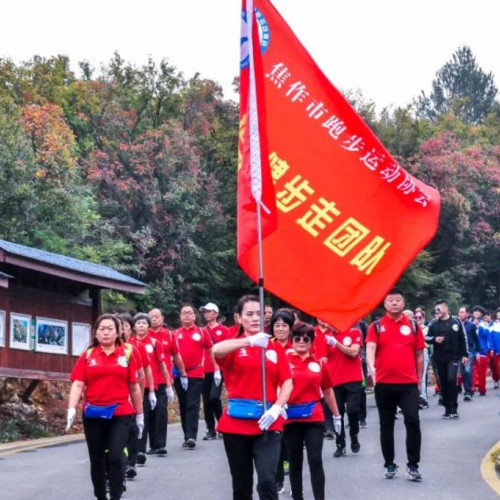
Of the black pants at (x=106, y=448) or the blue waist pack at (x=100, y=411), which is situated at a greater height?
the blue waist pack at (x=100, y=411)

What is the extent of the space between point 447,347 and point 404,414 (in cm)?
803

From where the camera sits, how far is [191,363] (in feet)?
56.9

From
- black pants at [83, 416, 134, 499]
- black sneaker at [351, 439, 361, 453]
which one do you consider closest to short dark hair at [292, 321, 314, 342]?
black pants at [83, 416, 134, 499]

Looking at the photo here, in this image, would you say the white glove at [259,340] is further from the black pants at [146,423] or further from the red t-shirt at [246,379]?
the black pants at [146,423]

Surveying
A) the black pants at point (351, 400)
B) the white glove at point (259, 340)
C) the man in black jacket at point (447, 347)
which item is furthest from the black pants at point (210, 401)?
the white glove at point (259, 340)

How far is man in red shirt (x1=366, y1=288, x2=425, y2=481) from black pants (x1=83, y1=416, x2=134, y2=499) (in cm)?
333

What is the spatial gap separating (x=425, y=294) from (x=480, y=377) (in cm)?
1588

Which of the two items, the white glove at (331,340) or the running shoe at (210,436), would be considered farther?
the running shoe at (210,436)

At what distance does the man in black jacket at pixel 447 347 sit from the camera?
20.4 m

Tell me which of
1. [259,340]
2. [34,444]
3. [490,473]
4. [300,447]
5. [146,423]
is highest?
[259,340]

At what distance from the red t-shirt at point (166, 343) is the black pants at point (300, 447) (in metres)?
5.46

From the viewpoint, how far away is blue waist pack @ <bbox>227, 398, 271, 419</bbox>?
831 centimetres

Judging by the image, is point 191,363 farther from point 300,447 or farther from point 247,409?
point 247,409

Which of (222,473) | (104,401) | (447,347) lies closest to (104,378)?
(104,401)
